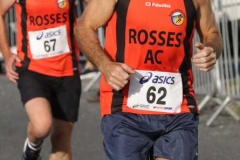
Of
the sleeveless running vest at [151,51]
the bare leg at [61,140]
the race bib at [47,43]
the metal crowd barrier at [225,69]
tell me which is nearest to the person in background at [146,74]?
the sleeveless running vest at [151,51]

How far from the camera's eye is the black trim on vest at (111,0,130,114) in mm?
5145

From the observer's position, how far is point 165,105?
5203mm

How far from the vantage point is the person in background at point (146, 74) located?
16.7 feet

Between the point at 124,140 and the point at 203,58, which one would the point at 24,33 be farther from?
the point at 203,58

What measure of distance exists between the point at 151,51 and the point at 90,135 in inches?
173

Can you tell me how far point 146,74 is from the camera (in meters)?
5.17

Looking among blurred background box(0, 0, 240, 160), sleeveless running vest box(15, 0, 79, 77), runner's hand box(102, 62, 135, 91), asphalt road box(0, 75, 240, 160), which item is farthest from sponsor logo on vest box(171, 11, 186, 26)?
blurred background box(0, 0, 240, 160)

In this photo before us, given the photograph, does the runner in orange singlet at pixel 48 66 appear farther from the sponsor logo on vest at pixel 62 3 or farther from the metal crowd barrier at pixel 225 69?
the metal crowd barrier at pixel 225 69

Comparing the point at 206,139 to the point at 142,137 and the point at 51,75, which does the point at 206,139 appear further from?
the point at 142,137

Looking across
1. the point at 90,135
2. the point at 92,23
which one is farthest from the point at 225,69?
the point at 92,23

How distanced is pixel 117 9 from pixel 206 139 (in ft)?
14.3

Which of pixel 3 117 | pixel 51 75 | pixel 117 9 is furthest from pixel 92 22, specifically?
pixel 3 117

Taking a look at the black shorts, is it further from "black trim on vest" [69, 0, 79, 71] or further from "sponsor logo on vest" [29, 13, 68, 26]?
"sponsor logo on vest" [29, 13, 68, 26]

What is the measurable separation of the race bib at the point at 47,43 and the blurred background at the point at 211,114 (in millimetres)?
1535
